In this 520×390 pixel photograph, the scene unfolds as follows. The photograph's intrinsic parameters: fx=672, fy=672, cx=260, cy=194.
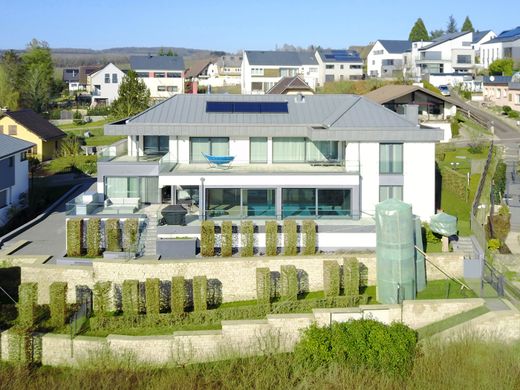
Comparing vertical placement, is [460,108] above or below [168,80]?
below

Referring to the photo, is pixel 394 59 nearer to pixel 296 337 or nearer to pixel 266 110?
pixel 266 110

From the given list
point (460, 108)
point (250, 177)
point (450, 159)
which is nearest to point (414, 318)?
point (250, 177)

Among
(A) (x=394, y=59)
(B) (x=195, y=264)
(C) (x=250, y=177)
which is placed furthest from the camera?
(A) (x=394, y=59)

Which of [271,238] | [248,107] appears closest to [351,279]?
[271,238]

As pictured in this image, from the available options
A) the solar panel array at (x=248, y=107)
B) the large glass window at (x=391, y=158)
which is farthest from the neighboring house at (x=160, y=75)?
the large glass window at (x=391, y=158)

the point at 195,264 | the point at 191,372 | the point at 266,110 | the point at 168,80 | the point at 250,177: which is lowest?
the point at 191,372

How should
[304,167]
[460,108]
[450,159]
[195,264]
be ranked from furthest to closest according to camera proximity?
[460,108], [450,159], [304,167], [195,264]

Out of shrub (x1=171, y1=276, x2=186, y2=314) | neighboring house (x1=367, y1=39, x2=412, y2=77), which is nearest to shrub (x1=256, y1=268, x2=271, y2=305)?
shrub (x1=171, y1=276, x2=186, y2=314)
